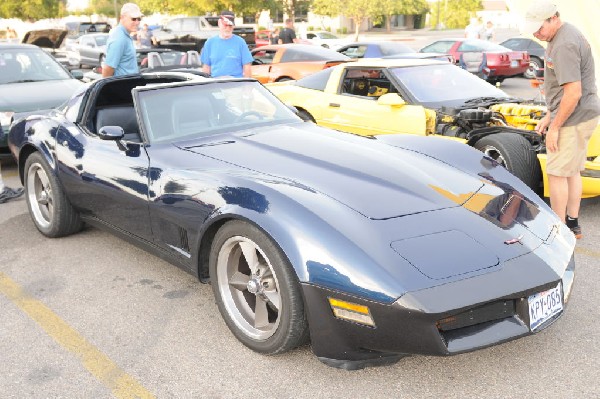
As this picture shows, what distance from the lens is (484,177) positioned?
12.5ft

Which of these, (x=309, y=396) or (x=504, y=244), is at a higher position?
(x=504, y=244)

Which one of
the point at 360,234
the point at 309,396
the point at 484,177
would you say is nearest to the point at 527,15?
the point at 484,177

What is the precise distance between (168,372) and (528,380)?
1.72 meters

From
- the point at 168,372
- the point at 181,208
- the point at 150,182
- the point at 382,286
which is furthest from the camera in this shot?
the point at 150,182

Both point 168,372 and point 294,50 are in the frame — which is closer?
point 168,372

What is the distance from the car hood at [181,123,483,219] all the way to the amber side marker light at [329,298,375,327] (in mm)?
517

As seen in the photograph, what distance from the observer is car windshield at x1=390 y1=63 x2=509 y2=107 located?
6841 mm

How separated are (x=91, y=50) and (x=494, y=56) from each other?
45.2 ft

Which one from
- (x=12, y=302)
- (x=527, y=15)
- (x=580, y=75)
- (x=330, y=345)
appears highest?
(x=527, y=15)

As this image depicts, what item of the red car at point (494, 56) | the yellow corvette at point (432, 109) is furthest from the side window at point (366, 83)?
the red car at point (494, 56)

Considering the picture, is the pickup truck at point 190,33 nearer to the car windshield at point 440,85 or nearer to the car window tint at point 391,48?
the car window tint at point 391,48

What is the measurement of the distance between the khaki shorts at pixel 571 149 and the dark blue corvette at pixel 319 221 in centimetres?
105

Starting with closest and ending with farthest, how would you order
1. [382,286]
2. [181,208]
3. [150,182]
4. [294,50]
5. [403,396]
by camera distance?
[382,286] < [403,396] < [181,208] < [150,182] < [294,50]

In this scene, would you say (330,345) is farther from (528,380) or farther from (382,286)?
(528,380)
